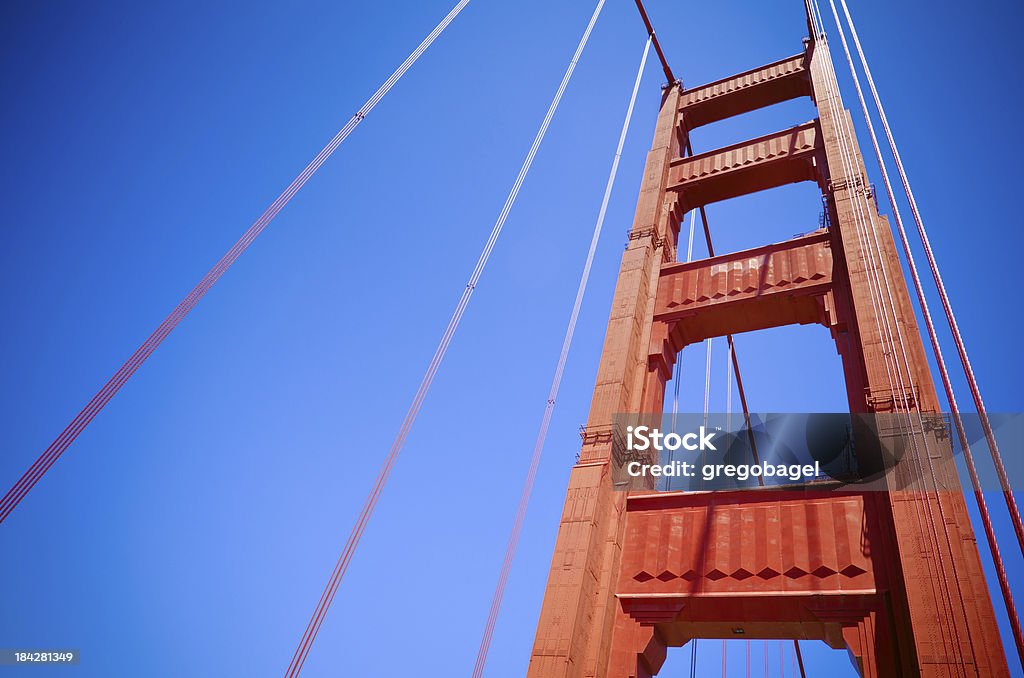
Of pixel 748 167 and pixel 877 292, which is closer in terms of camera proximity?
pixel 877 292

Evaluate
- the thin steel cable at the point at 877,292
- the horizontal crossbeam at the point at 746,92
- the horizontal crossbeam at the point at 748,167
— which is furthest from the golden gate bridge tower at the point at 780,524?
the horizontal crossbeam at the point at 746,92

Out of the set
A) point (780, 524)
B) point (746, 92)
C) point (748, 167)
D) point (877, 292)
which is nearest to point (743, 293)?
point (877, 292)

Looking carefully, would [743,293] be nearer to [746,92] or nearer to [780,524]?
[780,524]

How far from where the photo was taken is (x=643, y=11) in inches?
879

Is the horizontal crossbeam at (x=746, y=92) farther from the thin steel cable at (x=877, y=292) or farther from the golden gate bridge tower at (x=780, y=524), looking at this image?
the golden gate bridge tower at (x=780, y=524)

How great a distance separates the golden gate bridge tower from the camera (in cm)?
791

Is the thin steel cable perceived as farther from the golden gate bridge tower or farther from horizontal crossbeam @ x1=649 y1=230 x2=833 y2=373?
horizontal crossbeam @ x1=649 y1=230 x2=833 y2=373

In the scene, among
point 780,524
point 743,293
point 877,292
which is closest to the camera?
point 780,524

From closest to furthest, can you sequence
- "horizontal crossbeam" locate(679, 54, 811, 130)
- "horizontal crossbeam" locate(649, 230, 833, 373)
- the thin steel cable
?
1. the thin steel cable
2. "horizontal crossbeam" locate(649, 230, 833, 373)
3. "horizontal crossbeam" locate(679, 54, 811, 130)

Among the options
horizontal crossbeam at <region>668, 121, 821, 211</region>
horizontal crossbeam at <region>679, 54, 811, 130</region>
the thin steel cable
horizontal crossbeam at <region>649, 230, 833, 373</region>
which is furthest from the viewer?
horizontal crossbeam at <region>679, 54, 811, 130</region>

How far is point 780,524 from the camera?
32.5 feet

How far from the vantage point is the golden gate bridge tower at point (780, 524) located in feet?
26.0

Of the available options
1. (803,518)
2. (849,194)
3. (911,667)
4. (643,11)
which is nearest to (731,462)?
(803,518)

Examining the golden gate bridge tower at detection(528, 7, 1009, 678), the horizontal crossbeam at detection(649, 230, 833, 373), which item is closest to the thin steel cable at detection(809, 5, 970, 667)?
the golden gate bridge tower at detection(528, 7, 1009, 678)
